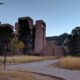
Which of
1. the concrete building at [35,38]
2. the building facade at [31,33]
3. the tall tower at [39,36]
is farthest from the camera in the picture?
the building facade at [31,33]

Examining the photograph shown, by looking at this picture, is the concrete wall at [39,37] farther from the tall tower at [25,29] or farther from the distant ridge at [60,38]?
the distant ridge at [60,38]

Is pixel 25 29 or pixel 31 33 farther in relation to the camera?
pixel 25 29

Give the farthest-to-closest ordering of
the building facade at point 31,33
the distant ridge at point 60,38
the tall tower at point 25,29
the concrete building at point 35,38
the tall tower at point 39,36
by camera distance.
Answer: the distant ridge at point 60,38
the tall tower at point 25,29
the building facade at point 31,33
the tall tower at point 39,36
the concrete building at point 35,38

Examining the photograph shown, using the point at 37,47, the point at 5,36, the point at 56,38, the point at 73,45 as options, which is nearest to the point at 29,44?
the point at 37,47

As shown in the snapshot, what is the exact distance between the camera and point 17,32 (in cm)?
10838

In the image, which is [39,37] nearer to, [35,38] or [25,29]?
[35,38]

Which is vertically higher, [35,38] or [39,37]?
[39,37]

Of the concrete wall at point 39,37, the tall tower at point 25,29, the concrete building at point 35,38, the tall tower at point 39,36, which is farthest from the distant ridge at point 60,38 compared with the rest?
the tall tower at point 25,29

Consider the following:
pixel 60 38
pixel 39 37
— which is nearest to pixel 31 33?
pixel 39 37

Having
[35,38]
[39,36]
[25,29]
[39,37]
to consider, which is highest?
[25,29]

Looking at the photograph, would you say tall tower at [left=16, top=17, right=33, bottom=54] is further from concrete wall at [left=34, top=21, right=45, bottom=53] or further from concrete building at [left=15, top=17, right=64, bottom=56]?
concrete wall at [left=34, top=21, right=45, bottom=53]

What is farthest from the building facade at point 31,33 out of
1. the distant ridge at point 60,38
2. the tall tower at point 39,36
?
the distant ridge at point 60,38

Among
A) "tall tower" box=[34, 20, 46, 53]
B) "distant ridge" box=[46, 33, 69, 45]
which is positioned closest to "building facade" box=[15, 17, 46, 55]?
"tall tower" box=[34, 20, 46, 53]

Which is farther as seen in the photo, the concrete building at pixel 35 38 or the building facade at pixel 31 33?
the building facade at pixel 31 33
